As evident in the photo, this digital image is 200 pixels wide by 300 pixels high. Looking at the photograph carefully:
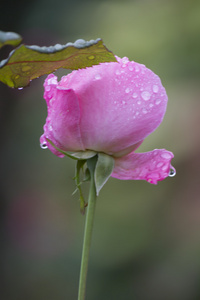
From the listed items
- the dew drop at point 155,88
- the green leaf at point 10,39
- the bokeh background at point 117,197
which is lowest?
the bokeh background at point 117,197

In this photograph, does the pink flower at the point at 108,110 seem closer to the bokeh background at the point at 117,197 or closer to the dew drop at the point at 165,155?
the dew drop at the point at 165,155

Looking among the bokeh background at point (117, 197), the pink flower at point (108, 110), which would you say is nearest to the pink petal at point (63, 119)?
the pink flower at point (108, 110)

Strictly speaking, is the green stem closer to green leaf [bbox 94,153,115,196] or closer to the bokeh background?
green leaf [bbox 94,153,115,196]

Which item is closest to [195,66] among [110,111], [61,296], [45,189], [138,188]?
[138,188]

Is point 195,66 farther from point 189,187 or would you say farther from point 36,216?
point 36,216

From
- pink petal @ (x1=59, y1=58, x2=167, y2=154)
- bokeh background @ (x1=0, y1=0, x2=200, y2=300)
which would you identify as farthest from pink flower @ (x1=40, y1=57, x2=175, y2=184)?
bokeh background @ (x1=0, y1=0, x2=200, y2=300)

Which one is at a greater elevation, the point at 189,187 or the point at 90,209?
the point at 90,209
